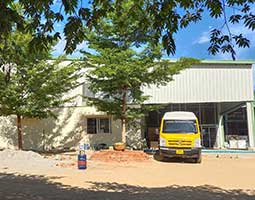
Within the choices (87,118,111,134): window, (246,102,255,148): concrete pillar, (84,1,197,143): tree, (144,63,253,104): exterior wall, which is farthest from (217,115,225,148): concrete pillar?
(84,1,197,143): tree

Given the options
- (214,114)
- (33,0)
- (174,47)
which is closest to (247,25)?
(174,47)

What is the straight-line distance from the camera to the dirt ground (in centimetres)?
1129

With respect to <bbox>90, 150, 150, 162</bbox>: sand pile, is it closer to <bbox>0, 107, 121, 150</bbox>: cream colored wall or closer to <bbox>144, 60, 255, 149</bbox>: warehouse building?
<bbox>0, 107, 121, 150</bbox>: cream colored wall

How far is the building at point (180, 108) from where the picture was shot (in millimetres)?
33469

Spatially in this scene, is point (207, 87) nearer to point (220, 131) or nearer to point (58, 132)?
point (220, 131)

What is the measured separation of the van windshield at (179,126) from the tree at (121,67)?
129 inches

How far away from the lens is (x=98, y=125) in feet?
112

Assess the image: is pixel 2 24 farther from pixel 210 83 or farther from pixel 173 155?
pixel 210 83

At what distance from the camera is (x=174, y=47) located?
263 inches

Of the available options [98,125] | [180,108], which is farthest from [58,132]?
[180,108]

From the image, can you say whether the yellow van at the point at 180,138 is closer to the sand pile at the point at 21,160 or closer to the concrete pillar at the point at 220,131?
the sand pile at the point at 21,160

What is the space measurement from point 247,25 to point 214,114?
34552 millimetres

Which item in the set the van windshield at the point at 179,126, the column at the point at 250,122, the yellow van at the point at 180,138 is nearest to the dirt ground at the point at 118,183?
the yellow van at the point at 180,138

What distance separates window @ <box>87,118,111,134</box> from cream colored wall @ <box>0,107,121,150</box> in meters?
0.34
